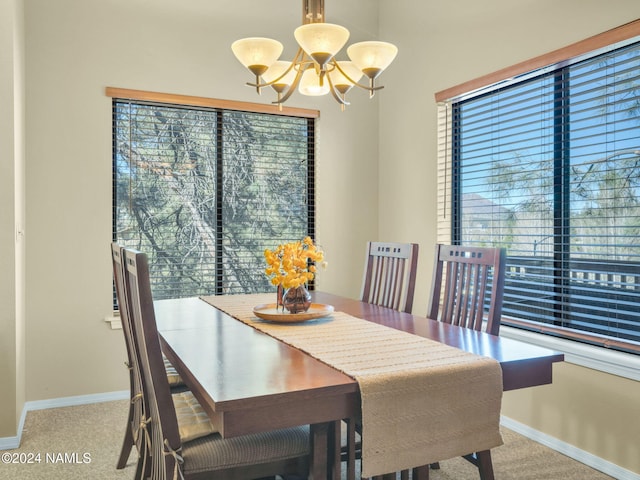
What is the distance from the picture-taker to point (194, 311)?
264 cm

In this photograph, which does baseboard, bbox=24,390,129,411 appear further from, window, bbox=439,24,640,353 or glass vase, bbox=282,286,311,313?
window, bbox=439,24,640,353

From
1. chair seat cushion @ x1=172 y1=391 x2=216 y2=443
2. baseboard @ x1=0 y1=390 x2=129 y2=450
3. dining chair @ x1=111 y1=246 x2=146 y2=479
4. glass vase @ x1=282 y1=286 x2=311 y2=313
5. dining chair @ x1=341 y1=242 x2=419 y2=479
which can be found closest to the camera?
chair seat cushion @ x1=172 y1=391 x2=216 y2=443

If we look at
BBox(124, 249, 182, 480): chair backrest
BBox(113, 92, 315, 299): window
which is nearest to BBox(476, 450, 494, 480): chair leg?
BBox(124, 249, 182, 480): chair backrest

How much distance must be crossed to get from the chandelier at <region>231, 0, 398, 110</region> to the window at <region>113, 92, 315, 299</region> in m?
1.36

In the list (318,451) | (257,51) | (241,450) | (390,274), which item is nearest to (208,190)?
(390,274)

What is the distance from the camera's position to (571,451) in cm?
270

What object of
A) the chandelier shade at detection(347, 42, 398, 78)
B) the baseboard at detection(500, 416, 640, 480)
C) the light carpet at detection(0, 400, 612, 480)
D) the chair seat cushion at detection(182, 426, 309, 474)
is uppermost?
the chandelier shade at detection(347, 42, 398, 78)

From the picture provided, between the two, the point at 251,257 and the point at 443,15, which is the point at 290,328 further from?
the point at 443,15

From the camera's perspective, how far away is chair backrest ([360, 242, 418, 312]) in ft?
9.10

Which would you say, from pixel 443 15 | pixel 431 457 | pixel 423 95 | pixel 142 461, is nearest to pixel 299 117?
pixel 423 95

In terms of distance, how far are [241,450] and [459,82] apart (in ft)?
8.82

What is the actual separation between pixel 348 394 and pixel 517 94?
7.66ft

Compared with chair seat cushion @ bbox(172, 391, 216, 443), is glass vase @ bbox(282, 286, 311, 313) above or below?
above

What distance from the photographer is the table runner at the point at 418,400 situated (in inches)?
58.7
